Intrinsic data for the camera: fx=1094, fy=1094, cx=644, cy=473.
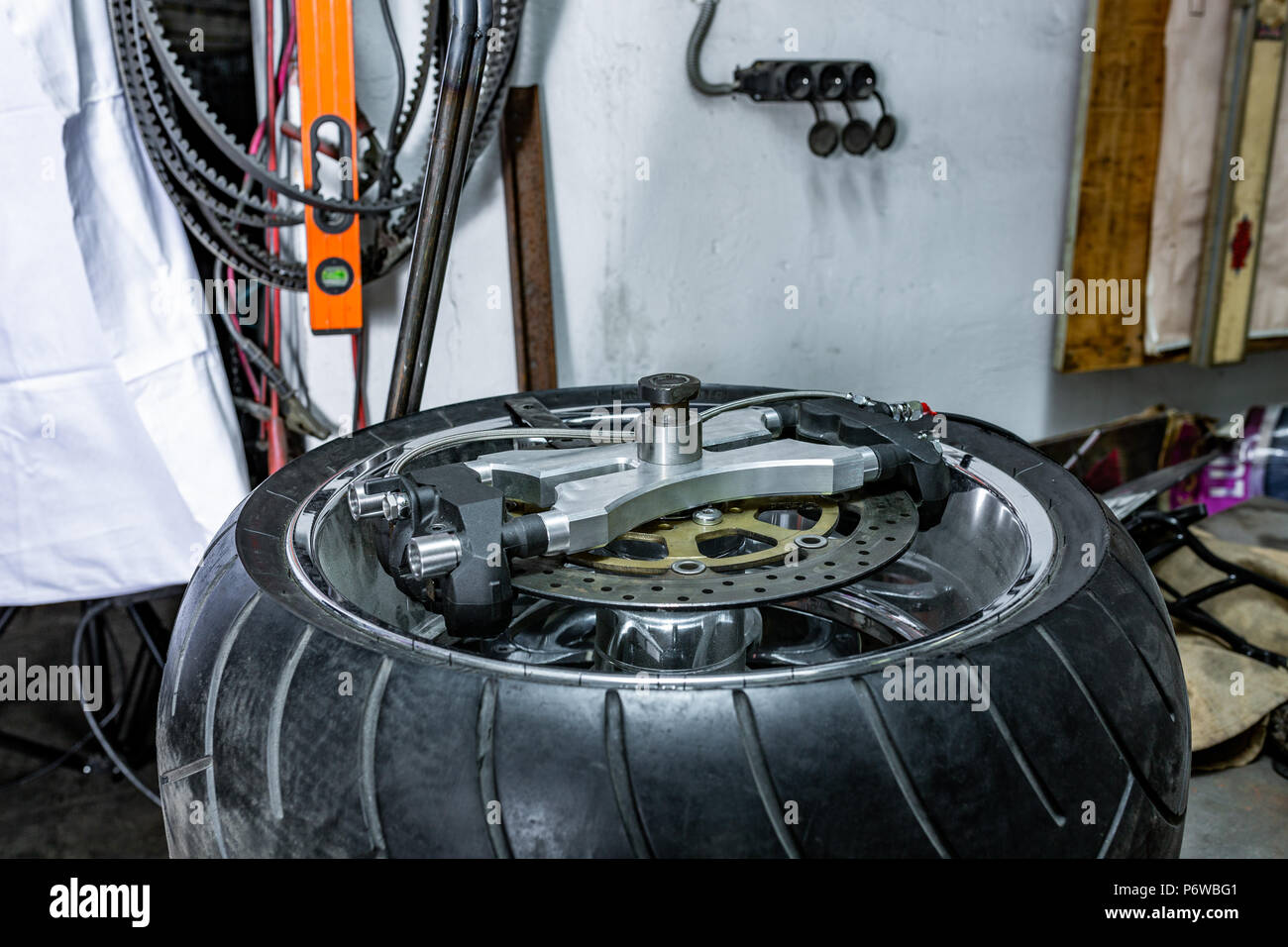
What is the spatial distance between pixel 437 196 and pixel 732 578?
570mm

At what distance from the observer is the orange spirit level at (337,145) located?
1.43 metres

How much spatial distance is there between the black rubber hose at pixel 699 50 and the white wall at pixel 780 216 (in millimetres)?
20

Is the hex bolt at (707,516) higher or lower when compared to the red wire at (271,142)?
lower

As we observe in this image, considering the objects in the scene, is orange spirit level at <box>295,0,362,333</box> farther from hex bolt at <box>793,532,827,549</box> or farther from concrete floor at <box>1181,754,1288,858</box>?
concrete floor at <box>1181,754,1288,858</box>

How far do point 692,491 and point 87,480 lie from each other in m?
1.10

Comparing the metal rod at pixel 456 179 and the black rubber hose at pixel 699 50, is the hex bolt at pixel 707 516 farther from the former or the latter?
the black rubber hose at pixel 699 50

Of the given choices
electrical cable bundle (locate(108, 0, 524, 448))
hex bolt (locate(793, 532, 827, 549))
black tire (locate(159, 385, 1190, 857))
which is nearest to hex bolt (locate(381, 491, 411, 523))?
black tire (locate(159, 385, 1190, 857))

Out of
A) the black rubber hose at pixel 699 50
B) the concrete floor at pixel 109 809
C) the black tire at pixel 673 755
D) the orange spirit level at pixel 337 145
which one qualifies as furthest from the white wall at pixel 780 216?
the black tire at pixel 673 755

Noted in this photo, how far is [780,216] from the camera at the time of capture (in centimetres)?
197

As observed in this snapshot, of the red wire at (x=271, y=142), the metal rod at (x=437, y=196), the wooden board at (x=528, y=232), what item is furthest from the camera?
the wooden board at (x=528, y=232)

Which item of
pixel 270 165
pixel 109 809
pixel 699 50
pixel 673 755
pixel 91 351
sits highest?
pixel 699 50

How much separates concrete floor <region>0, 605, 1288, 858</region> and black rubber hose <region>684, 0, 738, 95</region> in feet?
4.40

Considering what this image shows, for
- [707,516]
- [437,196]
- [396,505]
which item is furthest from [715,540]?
[437,196]

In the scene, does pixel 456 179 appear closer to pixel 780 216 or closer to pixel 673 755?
pixel 673 755
